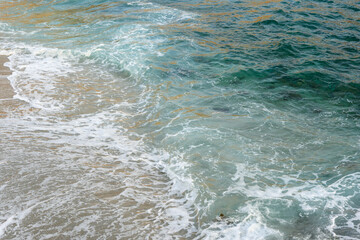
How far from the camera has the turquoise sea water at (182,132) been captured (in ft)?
14.3

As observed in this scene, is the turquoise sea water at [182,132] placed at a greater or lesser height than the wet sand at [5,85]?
lesser

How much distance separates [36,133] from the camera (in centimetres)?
609

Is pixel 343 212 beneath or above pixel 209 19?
beneath

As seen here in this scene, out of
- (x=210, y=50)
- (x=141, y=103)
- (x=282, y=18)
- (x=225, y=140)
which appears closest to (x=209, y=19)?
(x=282, y=18)

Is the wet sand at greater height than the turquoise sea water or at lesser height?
greater

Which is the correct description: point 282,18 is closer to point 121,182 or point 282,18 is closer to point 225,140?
point 225,140

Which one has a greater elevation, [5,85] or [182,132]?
[5,85]

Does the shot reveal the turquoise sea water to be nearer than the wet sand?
Yes

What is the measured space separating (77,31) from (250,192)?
1058 centimetres

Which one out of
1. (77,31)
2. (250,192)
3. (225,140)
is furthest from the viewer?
(77,31)

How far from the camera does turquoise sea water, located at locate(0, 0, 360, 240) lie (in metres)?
4.37

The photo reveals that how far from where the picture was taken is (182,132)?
21.9 ft

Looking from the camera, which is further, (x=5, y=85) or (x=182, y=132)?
(x=5, y=85)

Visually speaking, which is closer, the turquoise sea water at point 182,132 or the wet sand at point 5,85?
the turquoise sea water at point 182,132
